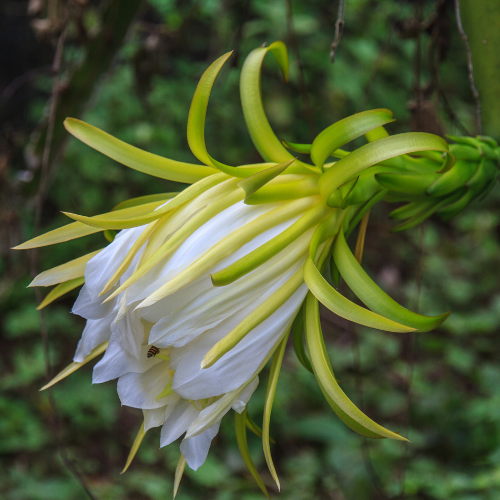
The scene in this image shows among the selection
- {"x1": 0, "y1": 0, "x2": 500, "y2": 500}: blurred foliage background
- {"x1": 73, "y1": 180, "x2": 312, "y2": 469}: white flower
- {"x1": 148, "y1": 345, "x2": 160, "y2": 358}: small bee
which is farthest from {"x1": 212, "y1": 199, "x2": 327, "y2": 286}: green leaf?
{"x1": 0, "y1": 0, "x2": 500, "y2": 500}: blurred foliage background

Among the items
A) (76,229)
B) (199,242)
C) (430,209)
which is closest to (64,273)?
(76,229)

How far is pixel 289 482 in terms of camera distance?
1.34 metres

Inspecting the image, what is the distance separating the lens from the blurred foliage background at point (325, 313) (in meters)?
1.20

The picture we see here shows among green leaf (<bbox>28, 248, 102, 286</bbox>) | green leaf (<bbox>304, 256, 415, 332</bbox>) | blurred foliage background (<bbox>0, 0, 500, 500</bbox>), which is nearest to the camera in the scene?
green leaf (<bbox>304, 256, 415, 332</bbox>)

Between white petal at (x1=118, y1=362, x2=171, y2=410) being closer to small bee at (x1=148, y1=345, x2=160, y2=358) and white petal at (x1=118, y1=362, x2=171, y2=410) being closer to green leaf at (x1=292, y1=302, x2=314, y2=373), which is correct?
small bee at (x1=148, y1=345, x2=160, y2=358)

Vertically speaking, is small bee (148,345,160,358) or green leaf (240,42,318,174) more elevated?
green leaf (240,42,318,174)

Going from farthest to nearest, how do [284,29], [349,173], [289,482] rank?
[284,29]
[289,482]
[349,173]

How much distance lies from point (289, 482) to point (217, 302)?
1159 mm

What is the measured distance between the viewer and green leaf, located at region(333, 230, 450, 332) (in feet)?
1.20

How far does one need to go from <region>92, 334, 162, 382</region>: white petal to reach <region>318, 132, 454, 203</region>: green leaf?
0.24m

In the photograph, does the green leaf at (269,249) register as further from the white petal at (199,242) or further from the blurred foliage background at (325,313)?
the blurred foliage background at (325,313)

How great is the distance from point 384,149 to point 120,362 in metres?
0.30

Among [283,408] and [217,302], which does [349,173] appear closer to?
[217,302]

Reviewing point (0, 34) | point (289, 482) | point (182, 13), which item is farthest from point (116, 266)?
point (0, 34)
